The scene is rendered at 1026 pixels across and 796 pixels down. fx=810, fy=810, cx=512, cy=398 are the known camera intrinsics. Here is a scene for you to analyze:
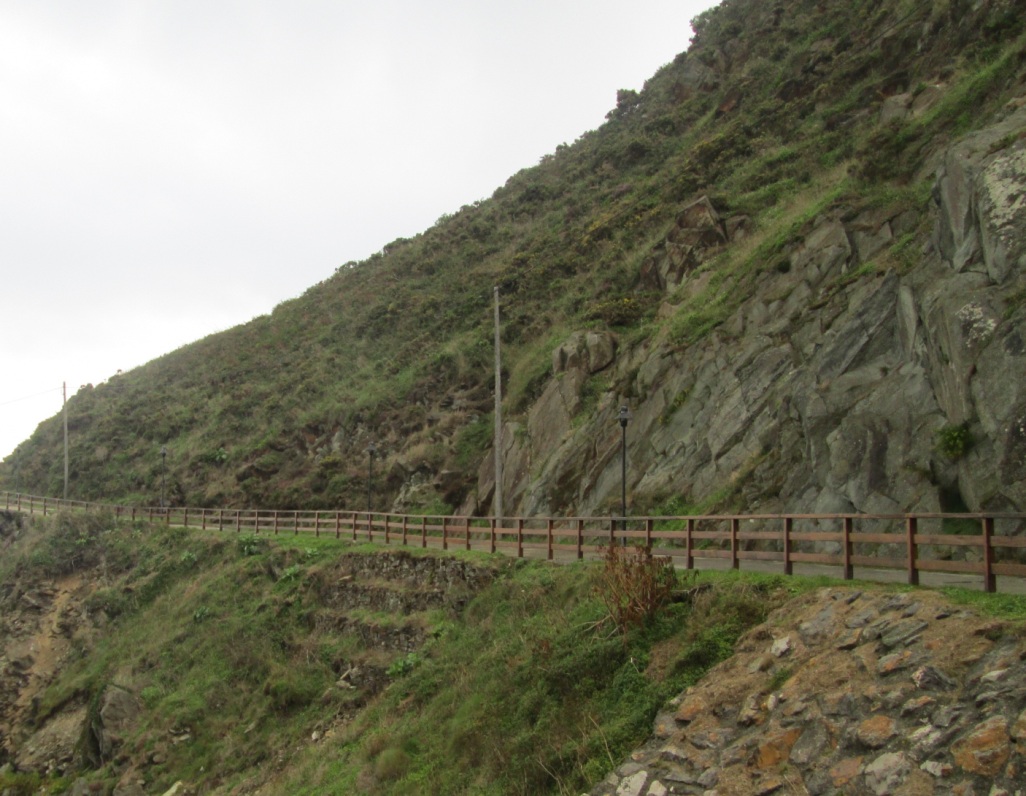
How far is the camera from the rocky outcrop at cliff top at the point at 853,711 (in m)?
6.54

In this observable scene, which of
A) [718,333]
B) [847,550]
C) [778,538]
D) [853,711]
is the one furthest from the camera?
[718,333]

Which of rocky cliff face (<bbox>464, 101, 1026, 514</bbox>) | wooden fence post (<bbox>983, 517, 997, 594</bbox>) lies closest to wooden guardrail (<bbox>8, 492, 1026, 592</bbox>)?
wooden fence post (<bbox>983, 517, 997, 594</bbox>)

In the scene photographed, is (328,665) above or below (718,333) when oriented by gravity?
below

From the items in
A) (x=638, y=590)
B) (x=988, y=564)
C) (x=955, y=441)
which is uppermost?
(x=955, y=441)

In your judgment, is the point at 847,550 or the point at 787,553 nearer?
the point at 847,550

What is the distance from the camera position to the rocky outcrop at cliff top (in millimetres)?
6539

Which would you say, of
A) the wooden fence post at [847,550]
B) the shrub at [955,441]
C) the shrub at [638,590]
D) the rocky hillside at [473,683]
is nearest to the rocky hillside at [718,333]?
the shrub at [955,441]

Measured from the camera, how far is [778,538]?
485 inches

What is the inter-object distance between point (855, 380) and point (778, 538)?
577 cm

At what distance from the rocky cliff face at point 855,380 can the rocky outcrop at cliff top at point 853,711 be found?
15.6 feet

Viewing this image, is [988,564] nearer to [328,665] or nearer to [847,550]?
[847,550]

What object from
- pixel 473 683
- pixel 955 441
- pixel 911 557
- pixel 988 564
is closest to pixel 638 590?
pixel 911 557

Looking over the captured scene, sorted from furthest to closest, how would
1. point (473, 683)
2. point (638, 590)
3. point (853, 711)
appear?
1. point (473, 683)
2. point (638, 590)
3. point (853, 711)

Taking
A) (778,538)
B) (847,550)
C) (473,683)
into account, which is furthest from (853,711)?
(473,683)
